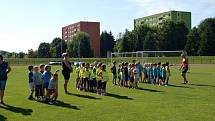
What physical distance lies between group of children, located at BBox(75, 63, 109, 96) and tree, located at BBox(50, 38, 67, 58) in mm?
131742

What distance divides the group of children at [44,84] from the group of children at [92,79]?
3.08 metres

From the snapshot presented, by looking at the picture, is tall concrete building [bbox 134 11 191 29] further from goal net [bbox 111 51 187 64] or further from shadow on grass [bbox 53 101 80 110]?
shadow on grass [bbox 53 101 80 110]

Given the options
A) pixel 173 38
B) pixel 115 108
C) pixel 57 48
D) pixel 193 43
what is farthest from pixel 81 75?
pixel 57 48

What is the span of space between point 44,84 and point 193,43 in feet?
293

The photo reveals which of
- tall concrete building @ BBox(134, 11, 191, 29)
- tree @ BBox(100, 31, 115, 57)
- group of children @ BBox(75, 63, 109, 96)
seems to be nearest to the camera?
group of children @ BBox(75, 63, 109, 96)

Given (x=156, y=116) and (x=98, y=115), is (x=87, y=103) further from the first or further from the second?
(x=156, y=116)

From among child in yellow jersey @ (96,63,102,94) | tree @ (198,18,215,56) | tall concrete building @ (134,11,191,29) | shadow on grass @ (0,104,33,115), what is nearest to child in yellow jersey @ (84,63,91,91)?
child in yellow jersey @ (96,63,102,94)

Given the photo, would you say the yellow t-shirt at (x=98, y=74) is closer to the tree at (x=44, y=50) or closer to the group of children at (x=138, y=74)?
the group of children at (x=138, y=74)

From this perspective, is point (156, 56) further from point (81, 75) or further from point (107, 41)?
point (107, 41)

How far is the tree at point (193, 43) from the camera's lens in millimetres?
102969

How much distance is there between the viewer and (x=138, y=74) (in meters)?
24.8

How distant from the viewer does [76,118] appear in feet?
42.7

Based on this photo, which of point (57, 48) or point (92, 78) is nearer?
point (92, 78)

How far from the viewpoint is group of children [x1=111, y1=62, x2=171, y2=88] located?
24156 millimetres
